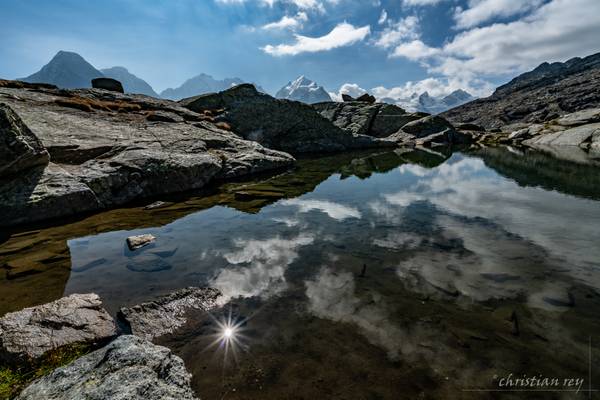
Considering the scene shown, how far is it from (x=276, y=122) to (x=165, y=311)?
2041 inches

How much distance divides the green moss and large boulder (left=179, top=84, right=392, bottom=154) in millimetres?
49857

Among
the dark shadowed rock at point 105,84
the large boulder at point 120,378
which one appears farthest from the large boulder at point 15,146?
the dark shadowed rock at point 105,84

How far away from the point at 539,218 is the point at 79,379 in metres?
17.8

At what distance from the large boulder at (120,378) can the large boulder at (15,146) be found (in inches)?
655

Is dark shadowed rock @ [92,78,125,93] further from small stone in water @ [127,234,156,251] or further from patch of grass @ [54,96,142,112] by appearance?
small stone in water @ [127,234,156,251]

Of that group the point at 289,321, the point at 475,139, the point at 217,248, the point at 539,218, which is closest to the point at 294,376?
the point at 289,321

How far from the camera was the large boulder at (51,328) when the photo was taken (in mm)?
5633

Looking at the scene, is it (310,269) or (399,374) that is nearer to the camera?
(399,374)

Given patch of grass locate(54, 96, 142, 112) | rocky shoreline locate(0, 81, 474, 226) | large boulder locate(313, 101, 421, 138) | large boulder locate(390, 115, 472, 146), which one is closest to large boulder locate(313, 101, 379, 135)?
large boulder locate(313, 101, 421, 138)

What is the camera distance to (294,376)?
17.8 ft

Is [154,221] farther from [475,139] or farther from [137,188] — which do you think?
[475,139]

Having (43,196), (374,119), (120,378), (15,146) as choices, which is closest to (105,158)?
(15,146)

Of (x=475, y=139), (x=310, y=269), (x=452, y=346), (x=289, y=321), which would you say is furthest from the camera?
(x=475, y=139)

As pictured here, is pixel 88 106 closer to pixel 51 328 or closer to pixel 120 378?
pixel 51 328
